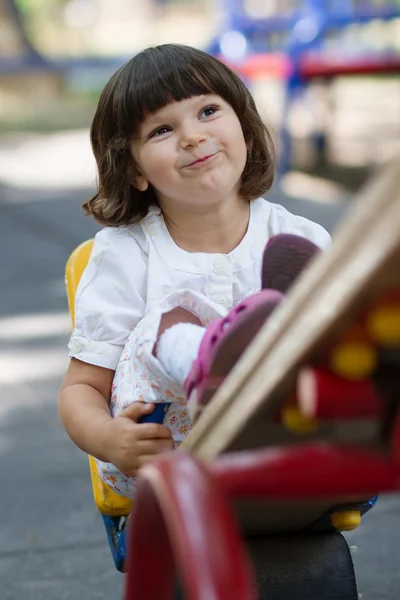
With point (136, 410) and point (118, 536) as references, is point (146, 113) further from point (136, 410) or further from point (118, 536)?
point (118, 536)

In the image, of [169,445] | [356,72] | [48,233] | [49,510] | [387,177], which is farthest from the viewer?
[356,72]

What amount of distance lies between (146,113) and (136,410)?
462 millimetres

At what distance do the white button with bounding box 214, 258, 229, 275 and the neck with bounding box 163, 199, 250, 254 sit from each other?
3cm

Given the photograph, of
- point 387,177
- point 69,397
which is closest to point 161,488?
point 387,177

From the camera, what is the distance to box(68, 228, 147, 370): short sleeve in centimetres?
166

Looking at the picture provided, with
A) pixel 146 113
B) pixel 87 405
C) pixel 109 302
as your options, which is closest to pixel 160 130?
pixel 146 113

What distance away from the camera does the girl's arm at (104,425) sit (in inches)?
56.7

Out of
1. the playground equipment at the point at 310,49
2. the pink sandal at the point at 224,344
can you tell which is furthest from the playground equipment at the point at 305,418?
the playground equipment at the point at 310,49

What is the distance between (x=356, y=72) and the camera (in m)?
6.64

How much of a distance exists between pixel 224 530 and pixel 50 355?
9.38 feet

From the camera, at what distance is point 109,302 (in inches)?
65.8

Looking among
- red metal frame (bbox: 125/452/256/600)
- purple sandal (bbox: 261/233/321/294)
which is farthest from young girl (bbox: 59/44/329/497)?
red metal frame (bbox: 125/452/256/600)

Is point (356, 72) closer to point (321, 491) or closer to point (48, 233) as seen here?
point (48, 233)

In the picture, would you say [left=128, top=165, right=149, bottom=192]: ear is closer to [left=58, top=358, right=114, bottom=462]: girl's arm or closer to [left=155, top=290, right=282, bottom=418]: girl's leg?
[left=58, top=358, right=114, bottom=462]: girl's arm
